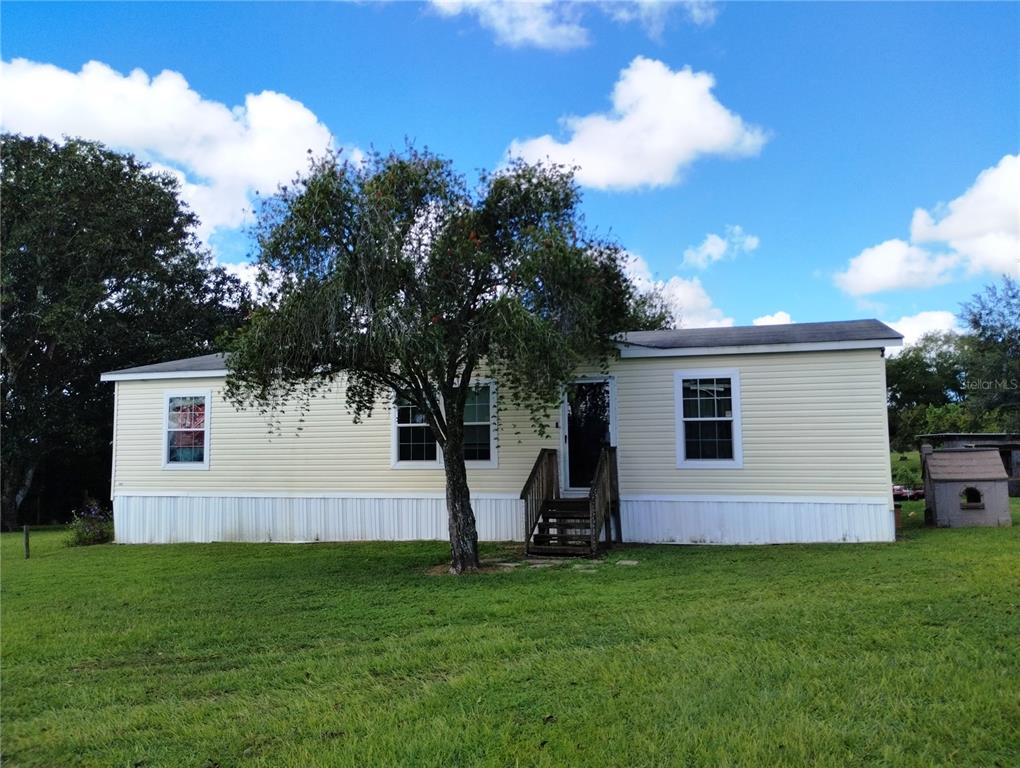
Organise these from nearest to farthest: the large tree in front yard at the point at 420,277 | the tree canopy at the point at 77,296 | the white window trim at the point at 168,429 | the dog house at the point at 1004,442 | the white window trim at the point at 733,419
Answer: the large tree in front yard at the point at 420,277 < the white window trim at the point at 733,419 < the white window trim at the point at 168,429 < the dog house at the point at 1004,442 < the tree canopy at the point at 77,296

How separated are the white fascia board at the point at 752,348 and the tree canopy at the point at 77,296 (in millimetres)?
13587

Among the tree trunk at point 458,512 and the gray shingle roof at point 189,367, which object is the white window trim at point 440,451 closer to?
the tree trunk at point 458,512

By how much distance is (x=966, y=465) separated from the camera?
11031 mm

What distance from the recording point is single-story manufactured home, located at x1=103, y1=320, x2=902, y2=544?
9922 millimetres

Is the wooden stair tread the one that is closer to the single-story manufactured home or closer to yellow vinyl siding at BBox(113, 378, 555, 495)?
the single-story manufactured home

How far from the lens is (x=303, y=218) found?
7.36 metres

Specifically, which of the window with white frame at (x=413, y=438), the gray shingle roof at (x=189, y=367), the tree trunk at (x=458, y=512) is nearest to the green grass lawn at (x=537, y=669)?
the tree trunk at (x=458, y=512)

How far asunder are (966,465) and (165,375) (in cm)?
1394

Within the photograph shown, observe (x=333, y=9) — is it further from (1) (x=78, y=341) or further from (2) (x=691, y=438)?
(1) (x=78, y=341)

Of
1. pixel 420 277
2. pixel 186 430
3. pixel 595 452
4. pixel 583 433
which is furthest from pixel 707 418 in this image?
pixel 186 430

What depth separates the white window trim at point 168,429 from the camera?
12.7 m

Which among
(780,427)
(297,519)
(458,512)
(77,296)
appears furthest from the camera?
(77,296)

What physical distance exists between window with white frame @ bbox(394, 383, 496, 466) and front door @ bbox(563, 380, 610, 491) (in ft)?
4.14

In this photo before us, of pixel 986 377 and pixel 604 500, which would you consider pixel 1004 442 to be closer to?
pixel 986 377
